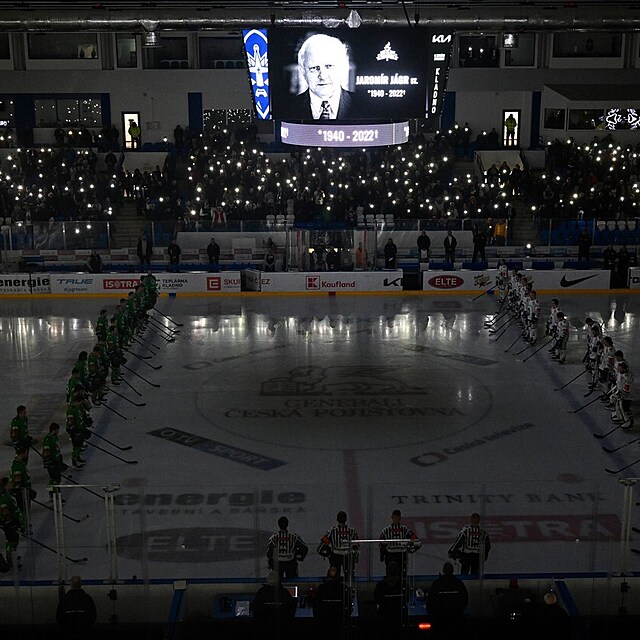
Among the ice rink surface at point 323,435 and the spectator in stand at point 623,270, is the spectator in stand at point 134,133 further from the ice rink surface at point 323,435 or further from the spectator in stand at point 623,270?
the spectator in stand at point 623,270

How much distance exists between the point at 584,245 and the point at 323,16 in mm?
11585

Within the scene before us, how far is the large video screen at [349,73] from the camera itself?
75.2 ft

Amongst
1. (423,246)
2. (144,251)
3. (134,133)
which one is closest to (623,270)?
(423,246)

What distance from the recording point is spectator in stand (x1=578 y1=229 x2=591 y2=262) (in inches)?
1196

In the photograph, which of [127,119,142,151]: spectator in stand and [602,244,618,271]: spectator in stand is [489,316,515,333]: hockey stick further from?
[127,119,142,151]: spectator in stand

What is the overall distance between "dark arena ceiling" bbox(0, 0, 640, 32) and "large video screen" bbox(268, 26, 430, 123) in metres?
2.67

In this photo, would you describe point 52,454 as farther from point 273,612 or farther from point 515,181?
point 515,181

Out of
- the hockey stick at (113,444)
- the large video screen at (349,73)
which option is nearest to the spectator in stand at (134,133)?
the large video screen at (349,73)

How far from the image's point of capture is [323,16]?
2542 cm

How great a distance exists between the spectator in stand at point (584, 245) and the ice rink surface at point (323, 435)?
303 centimetres

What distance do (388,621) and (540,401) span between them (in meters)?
9.58

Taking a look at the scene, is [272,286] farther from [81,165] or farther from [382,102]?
[81,165]

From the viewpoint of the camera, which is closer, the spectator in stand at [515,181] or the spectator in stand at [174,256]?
the spectator in stand at [174,256]

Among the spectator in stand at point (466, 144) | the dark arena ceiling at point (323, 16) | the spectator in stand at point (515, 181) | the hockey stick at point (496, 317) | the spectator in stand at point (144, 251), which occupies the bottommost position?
the hockey stick at point (496, 317)
